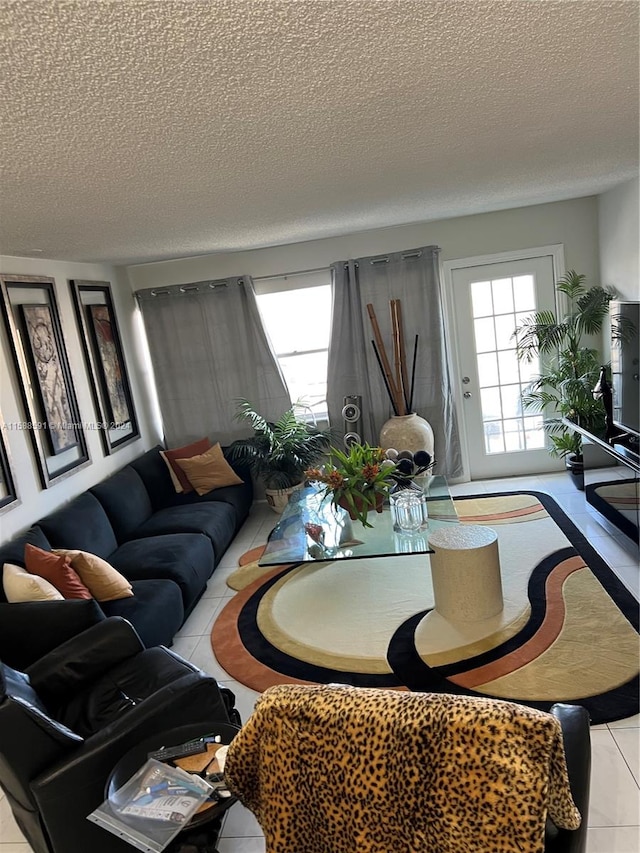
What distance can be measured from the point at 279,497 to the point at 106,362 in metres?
1.89

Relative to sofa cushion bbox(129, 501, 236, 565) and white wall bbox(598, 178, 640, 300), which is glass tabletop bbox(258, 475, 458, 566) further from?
white wall bbox(598, 178, 640, 300)

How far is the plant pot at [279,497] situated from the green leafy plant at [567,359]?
7.32 ft

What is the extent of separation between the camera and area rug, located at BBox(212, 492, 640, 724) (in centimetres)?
272

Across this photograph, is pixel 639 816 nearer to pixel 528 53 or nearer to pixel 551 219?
pixel 528 53

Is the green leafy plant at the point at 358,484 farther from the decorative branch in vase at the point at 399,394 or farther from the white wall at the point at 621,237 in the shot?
the white wall at the point at 621,237

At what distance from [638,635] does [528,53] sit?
265 centimetres

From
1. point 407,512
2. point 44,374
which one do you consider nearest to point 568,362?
point 407,512

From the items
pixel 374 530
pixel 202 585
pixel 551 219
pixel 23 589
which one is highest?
pixel 551 219

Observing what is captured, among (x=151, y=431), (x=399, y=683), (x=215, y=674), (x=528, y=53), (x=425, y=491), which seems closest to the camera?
(x=528, y=53)

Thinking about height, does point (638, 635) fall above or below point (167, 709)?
below

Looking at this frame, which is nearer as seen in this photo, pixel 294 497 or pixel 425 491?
pixel 425 491

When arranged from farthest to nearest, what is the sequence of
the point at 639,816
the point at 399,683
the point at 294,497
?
1. the point at 294,497
2. the point at 399,683
3. the point at 639,816

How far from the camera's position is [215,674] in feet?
10.2

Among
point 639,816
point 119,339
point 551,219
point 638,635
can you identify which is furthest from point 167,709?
point 551,219
